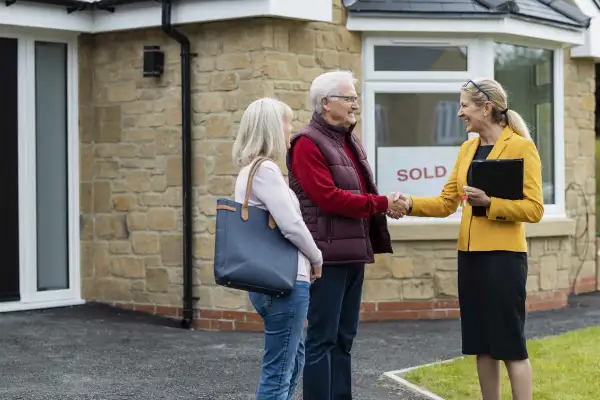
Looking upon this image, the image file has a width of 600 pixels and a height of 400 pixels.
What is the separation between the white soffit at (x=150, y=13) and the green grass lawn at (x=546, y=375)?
131 inches

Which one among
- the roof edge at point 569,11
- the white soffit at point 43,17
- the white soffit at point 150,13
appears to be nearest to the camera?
the white soffit at point 150,13

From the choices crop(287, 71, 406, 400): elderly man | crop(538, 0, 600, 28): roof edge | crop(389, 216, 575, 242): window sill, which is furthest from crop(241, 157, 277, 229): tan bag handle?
crop(538, 0, 600, 28): roof edge

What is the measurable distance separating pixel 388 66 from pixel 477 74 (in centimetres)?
87

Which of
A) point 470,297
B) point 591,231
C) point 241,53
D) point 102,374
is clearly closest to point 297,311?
point 470,297

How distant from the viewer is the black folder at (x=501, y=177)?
16.4 feet

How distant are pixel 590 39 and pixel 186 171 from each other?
16.5ft

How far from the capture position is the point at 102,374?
689 centimetres

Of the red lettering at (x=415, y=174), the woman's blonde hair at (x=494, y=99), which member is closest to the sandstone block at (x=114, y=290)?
the red lettering at (x=415, y=174)

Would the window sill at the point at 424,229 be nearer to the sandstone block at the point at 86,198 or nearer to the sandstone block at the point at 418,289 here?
the sandstone block at the point at 418,289

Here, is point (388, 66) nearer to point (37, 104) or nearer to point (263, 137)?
point (37, 104)

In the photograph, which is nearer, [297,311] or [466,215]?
[297,311]

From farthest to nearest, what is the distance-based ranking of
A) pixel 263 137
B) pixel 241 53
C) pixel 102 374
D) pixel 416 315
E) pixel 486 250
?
pixel 416 315 < pixel 241 53 < pixel 102 374 < pixel 486 250 < pixel 263 137

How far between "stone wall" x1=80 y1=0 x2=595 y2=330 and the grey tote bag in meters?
4.25

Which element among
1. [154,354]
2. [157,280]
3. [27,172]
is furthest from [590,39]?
[154,354]
